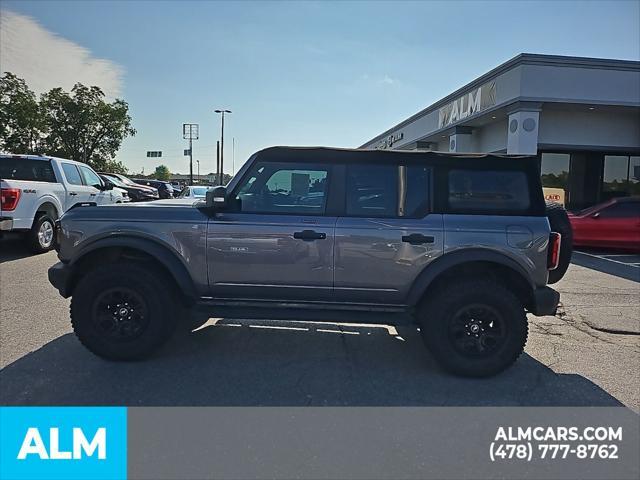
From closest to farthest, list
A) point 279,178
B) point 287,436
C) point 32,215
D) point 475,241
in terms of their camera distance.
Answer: point 287,436 → point 475,241 → point 279,178 → point 32,215

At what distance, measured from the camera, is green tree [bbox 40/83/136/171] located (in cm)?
3384

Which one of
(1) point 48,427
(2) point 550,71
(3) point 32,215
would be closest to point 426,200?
(1) point 48,427

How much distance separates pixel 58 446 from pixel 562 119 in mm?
18787

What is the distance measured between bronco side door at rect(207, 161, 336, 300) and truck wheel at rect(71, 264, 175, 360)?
1.65ft

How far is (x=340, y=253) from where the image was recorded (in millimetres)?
3734

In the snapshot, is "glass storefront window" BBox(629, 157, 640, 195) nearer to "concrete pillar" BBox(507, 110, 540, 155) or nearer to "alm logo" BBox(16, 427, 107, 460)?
"concrete pillar" BBox(507, 110, 540, 155)

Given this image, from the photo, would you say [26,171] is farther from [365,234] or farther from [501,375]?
[501,375]

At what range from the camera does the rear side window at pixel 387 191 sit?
12.5 feet

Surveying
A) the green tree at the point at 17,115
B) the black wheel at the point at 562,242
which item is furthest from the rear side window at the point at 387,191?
the green tree at the point at 17,115

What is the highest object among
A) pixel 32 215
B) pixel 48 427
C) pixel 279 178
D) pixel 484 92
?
pixel 484 92

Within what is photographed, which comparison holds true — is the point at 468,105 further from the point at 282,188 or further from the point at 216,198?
the point at 216,198

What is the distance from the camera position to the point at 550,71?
14805 mm

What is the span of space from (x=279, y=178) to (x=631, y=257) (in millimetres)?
9896

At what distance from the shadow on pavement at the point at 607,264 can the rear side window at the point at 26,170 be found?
38.0 feet
